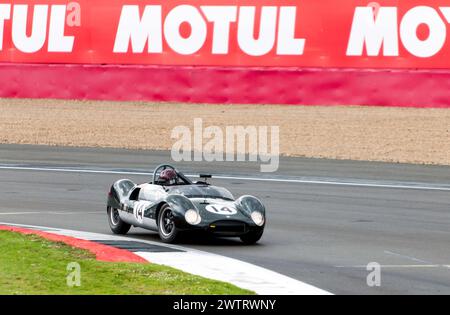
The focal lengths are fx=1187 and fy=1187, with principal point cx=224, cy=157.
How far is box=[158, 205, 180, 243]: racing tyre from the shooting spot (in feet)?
56.1

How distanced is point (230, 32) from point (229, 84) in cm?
159

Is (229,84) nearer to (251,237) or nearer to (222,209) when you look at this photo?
(251,237)

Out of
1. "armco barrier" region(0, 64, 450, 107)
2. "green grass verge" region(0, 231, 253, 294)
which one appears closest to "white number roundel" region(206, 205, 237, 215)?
"green grass verge" region(0, 231, 253, 294)

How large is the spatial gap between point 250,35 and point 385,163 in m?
7.70

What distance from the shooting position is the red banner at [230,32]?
1352 inches

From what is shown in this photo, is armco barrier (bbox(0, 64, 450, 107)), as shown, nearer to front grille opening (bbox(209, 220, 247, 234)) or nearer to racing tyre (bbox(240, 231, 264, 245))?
racing tyre (bbox(240, 231, 264, 245))

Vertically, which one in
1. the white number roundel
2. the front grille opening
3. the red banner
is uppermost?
the red banner

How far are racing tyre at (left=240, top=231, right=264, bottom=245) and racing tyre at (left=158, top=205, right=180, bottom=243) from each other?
1.02m

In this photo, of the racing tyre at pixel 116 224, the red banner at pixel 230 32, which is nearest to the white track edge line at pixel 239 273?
the racing tyre at pixel 116 224

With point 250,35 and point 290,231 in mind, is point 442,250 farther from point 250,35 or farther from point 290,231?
point 250,35

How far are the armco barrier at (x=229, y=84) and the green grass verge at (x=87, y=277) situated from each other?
2047cm

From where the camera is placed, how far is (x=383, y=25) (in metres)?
34.5

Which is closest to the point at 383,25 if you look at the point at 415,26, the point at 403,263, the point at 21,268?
the point at 415,26
